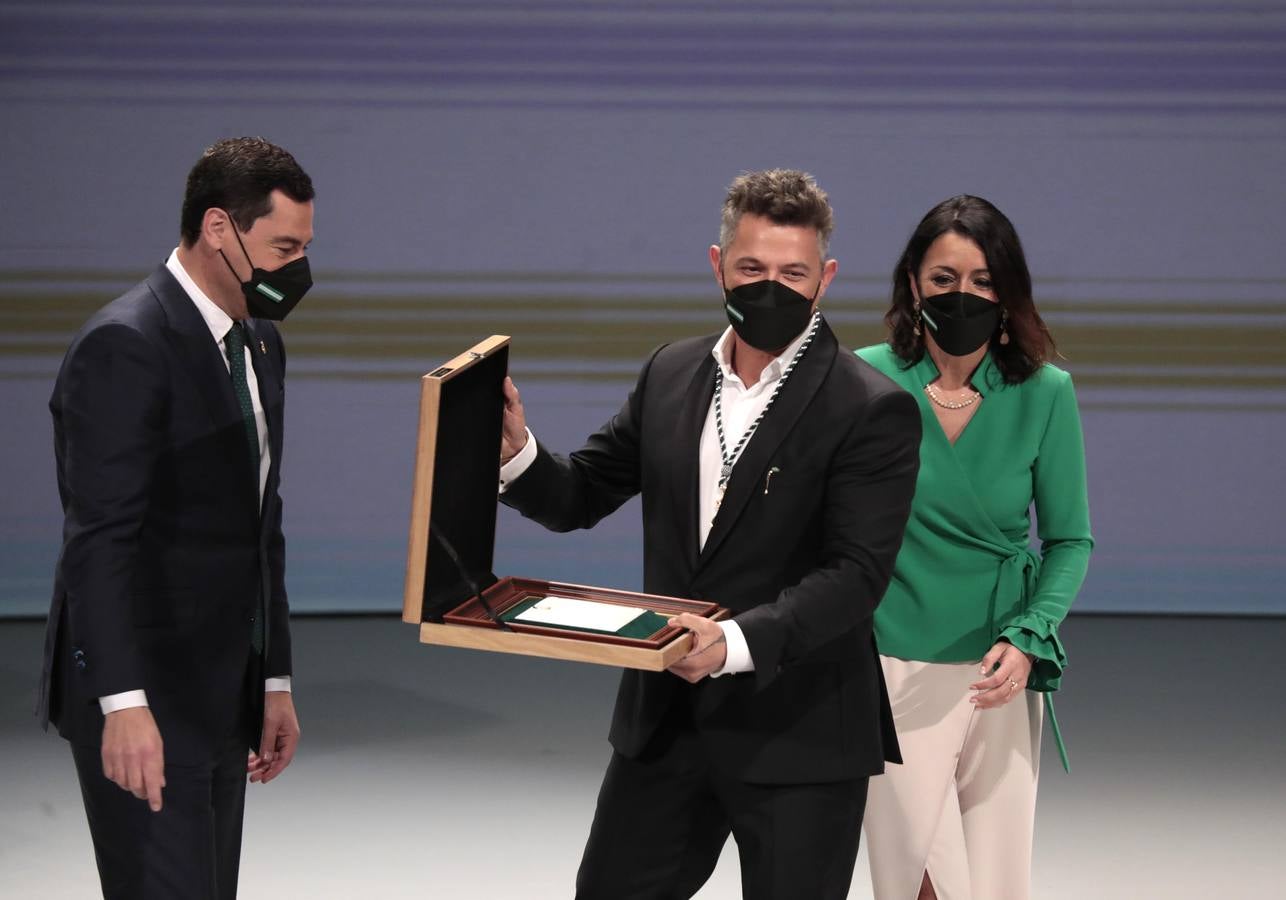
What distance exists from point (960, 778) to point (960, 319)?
793mm

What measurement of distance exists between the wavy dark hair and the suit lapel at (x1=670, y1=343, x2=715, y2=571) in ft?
1.84

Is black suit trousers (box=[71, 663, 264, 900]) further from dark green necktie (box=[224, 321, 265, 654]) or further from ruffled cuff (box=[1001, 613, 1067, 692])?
ruffled cuff (box=[1001, 613, 1067, 692])

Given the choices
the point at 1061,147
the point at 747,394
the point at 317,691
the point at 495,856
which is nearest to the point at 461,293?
the point at 317,691

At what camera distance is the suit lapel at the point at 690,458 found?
7.74 feet

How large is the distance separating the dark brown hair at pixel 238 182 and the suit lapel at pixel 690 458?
648 millimetres

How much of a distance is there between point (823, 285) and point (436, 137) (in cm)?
407

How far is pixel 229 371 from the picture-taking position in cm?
235

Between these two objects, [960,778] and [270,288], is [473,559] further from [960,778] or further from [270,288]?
[960,778]

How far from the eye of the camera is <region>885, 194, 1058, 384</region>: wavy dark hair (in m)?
2.74

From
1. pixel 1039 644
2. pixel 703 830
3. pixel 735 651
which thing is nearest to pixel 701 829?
pixel 703 830

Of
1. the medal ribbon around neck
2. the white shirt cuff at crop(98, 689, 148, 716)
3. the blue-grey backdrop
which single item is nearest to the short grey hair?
the medal ribbon around neck

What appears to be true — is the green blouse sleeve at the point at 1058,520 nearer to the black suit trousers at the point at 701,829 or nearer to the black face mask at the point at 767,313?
the black suit trousers at the point at 701,829

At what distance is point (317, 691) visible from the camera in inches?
216

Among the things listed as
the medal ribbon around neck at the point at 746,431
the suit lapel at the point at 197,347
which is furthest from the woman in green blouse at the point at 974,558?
the suit lapel at the point at 197,347
